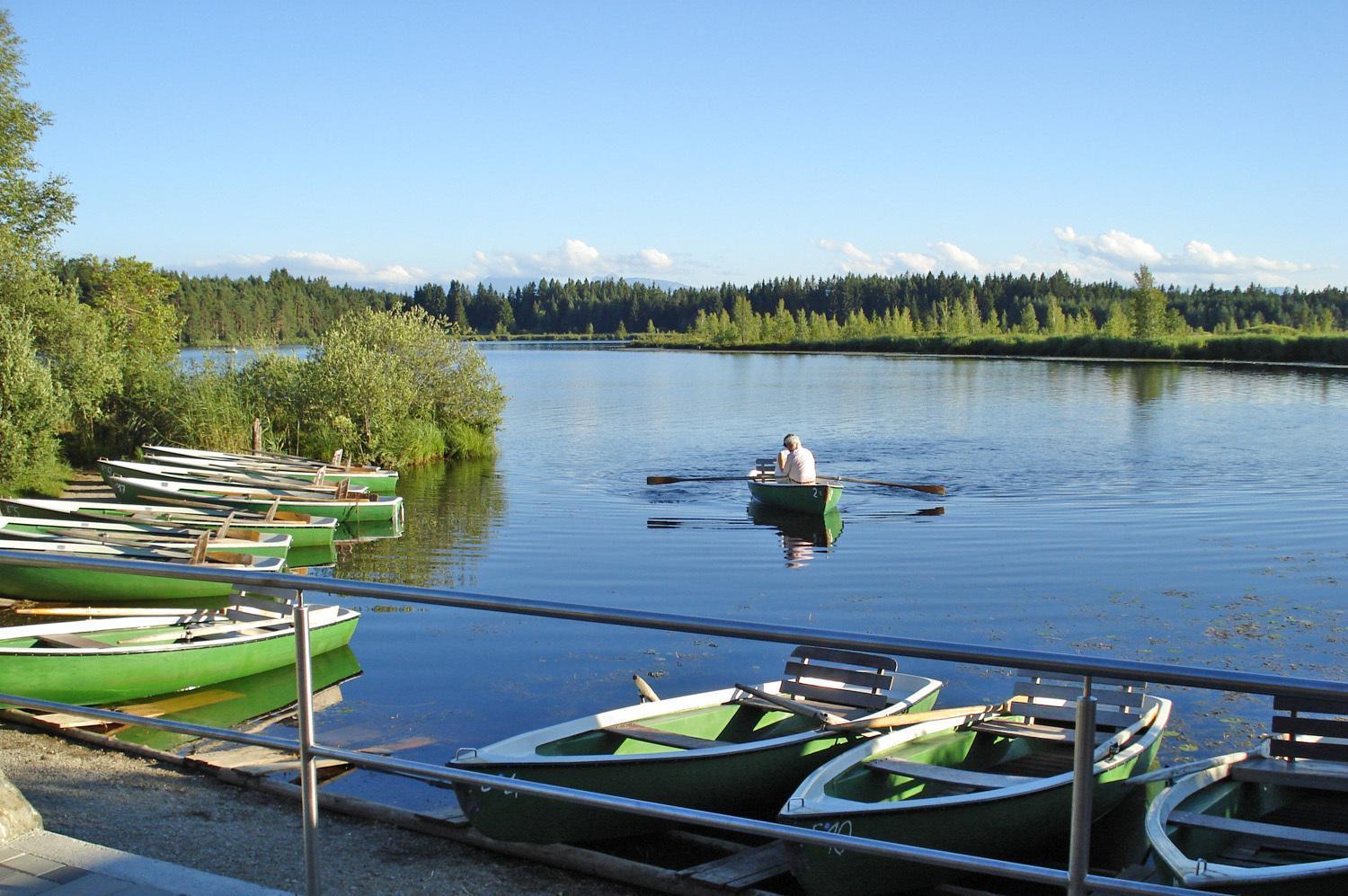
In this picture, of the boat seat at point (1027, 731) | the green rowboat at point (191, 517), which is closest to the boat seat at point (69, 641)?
the green rowboat at point (191, 517)

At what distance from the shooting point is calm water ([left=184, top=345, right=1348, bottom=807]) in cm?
1215

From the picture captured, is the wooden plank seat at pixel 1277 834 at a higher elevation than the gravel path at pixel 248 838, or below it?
below

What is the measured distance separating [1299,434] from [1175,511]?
1734 cm

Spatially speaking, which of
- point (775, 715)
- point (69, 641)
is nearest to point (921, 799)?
point (775, 715)

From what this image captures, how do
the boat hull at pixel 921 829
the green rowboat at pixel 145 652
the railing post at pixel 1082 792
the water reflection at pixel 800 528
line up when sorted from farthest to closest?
the water reflection at pixel 800 528, the green rowboat at pixel 145 652, the boat hull at pixel 921 829, the railing post at pixel 1082 792

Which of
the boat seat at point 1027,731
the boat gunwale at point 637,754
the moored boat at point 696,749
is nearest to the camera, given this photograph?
the moored boat at point 696,749

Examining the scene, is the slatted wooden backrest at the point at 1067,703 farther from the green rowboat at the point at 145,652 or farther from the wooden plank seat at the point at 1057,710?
the green rowboat at the point at 145,652

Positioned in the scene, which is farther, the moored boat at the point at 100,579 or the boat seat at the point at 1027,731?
the moored boat at the point at 100,579

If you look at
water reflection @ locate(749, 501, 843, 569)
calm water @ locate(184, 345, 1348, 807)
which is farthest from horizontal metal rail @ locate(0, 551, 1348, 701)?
water reflection @ locate(749, 501, 843, 569)

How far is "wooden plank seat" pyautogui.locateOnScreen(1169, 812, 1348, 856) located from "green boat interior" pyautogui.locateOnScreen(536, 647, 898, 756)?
237 centimetres

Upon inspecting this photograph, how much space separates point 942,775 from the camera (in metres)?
7.01

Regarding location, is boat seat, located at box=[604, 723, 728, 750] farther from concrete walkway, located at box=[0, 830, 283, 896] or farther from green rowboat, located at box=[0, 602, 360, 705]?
concrete walkway, located at box=[0, 830, 283, 896]

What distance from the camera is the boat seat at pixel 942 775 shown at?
6926 millimetres

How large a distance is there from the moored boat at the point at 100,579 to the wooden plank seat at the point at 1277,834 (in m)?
10.6
